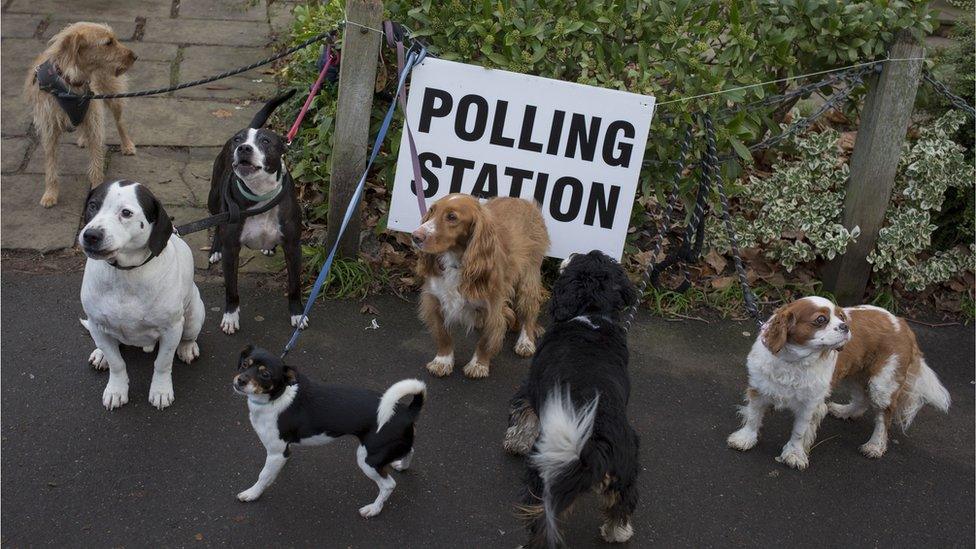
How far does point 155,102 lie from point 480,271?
4274mm

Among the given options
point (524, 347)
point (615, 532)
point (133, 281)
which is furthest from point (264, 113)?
point (615, 532)

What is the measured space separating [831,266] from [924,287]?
62cm

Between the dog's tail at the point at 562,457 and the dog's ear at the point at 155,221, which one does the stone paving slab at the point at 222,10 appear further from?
the dog's tail at the point at 562,457

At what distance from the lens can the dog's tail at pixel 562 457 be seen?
3141mm

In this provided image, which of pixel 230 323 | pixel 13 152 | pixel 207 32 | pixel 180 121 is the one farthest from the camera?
pixel 207 32

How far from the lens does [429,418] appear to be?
448cm

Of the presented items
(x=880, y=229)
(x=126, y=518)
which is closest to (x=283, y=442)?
(x=126, y=518)

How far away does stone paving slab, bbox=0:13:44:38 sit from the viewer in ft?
26.4

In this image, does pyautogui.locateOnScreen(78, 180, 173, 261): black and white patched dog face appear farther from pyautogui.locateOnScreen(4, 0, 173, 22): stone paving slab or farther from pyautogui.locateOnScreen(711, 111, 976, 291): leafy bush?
pyautogui.locateOnScreen(4, 0, 173, 22): stone paving slab

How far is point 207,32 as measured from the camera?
847 cm

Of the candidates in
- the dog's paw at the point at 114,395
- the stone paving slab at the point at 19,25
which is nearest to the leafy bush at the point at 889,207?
the dog's paw at the point at 114,395

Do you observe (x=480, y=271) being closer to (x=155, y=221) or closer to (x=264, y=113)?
(x=155, y=221)

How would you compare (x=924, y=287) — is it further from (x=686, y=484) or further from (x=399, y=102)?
(x=399, y=102)

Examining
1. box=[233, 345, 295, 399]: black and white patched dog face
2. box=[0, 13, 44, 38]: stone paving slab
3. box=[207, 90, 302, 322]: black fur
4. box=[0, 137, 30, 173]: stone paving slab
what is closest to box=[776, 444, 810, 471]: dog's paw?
box=[233, 345, 295, 399]: black and white patched dog face
